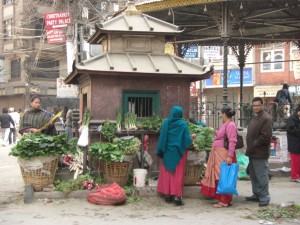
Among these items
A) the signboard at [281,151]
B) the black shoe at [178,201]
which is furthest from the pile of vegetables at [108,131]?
the signboard at [281,151]

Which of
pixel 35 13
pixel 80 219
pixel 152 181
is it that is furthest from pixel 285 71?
pixel 80 219

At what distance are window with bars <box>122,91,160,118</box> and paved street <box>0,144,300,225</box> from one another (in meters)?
1.66

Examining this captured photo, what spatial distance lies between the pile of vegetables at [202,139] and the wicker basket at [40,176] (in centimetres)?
255

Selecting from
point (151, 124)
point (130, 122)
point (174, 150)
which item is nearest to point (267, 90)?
point (151, 124)

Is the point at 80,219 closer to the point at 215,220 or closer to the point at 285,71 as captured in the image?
the point at 215,220

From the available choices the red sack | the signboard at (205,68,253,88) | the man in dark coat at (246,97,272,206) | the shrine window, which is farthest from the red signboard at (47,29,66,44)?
the shrine window

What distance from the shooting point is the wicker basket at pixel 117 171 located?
741 cm

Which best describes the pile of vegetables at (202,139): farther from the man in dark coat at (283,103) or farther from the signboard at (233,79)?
the signboard at (233,79)

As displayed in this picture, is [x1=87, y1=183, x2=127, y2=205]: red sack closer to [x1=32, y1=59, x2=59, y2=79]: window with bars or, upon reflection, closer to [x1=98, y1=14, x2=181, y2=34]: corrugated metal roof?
[x1=98, y1=14, x2=181, y2=34]: corrugated metal roof

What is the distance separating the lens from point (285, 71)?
30.3 meters

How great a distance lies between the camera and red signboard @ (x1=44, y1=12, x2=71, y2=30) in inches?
779

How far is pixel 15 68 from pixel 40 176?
119 ft

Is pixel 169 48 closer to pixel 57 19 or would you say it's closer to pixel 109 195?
pixel 109 195

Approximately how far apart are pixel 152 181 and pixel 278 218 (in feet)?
8.14
